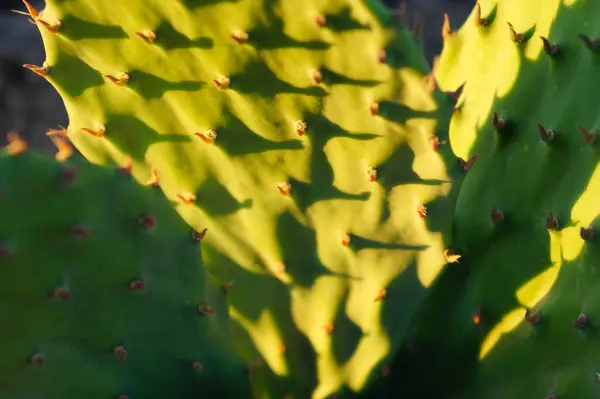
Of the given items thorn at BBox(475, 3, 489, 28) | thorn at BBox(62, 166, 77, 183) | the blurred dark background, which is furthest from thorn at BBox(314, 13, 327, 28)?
the blurred dark background

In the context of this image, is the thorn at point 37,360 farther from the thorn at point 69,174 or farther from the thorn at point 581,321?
the thorn at point 581,321

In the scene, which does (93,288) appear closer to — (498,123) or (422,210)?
(422,210)

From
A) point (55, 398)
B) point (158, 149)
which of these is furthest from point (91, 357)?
point (158, 149)

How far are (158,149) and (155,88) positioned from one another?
0.09 metres

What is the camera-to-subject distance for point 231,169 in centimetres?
102

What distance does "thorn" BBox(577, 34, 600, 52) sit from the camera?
1.05m

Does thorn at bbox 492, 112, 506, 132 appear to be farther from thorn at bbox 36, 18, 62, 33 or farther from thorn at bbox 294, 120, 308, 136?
thorn at bbox 36, 18, 62, 33

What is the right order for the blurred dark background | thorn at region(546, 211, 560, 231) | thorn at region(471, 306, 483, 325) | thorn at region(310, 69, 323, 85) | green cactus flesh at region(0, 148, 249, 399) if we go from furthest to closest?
the blurred dark background
thorn at region(471, 306, 483, 325)
thorn at region(546, 211, 560, 231)
thorn at region(310, 69, 323, 85)
green cactus flesh at region(0, 148, 249, 399)

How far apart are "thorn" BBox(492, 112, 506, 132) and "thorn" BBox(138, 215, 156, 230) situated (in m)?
0.54

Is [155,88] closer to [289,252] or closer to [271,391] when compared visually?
[289,252]

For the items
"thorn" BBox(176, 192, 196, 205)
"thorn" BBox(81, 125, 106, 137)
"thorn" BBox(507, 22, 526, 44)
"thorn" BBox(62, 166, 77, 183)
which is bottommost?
"thorn" BBox(176, 192, 196, 205)

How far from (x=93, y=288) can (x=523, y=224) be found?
637 millimetres

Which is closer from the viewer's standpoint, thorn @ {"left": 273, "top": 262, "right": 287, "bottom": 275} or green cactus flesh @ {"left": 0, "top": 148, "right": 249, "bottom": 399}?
green cactus flesh @ {"left": 0, "top": 148, "right": 249, "bottom": 399}

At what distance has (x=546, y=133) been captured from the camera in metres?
1.07
